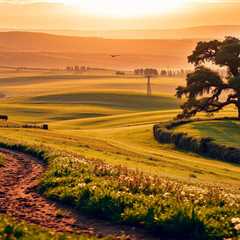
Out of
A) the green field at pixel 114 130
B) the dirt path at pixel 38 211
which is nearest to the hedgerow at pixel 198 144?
the green field at pixel 114 130

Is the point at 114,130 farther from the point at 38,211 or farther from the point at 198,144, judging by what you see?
the point at 38,211

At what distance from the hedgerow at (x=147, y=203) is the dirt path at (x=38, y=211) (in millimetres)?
408

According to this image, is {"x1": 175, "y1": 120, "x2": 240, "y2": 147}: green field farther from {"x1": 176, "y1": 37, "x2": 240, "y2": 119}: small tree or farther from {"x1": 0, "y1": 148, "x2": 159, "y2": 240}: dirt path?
{"x1": 0, "y1": 148, "x2": 159, "y2": 240}: dirt path

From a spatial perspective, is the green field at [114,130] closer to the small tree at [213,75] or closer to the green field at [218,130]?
the green field at [218,130]

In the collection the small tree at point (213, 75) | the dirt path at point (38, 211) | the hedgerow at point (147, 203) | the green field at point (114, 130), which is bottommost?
the green field at point (114, 130)

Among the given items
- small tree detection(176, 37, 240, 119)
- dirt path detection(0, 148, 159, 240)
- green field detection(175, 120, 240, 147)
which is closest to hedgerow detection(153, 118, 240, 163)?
green field detection(175, 120, 240, 147)

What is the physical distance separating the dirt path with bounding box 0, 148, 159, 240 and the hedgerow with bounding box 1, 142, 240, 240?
408 millimetres

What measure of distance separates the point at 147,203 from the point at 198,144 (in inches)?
1648

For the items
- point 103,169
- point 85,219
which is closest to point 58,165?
point 103,169

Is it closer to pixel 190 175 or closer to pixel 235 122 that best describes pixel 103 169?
pixel 190 175

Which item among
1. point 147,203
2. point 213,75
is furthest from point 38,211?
point 213,75

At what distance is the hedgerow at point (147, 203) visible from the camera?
1599cm

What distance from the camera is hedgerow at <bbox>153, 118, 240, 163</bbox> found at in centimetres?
5478

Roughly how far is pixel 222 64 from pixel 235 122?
24.5ft
